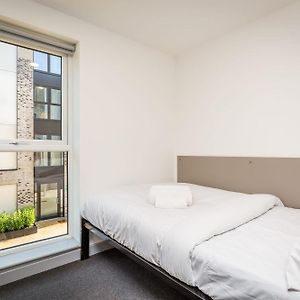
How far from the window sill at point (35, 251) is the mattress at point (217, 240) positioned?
51cm

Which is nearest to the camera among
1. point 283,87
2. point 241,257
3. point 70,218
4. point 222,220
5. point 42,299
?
point 241,257

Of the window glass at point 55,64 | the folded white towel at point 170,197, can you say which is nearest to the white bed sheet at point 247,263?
the folded white towel at point 170,197

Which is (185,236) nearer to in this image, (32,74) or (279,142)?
(279,142)

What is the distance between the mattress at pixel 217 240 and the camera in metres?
0.92

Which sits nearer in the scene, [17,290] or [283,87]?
[17,290]

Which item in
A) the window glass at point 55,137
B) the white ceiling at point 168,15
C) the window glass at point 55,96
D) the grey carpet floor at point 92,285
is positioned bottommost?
the grey carpet floor at point 92,285

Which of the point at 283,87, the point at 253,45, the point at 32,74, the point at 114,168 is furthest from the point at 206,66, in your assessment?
the point at 32,74

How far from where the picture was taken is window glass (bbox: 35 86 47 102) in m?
2.21

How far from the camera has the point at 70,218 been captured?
236cm

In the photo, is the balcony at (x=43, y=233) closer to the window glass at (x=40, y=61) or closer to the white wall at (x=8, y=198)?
the white wall at (x=8, y=198)

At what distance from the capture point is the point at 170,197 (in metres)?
1.78

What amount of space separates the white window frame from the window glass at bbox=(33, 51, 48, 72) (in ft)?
0.19

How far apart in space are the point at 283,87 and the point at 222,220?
1460mm

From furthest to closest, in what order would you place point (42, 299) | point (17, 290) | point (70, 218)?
1. point (70, 218)
2. point (17, 290)
3. point (42, 299)
